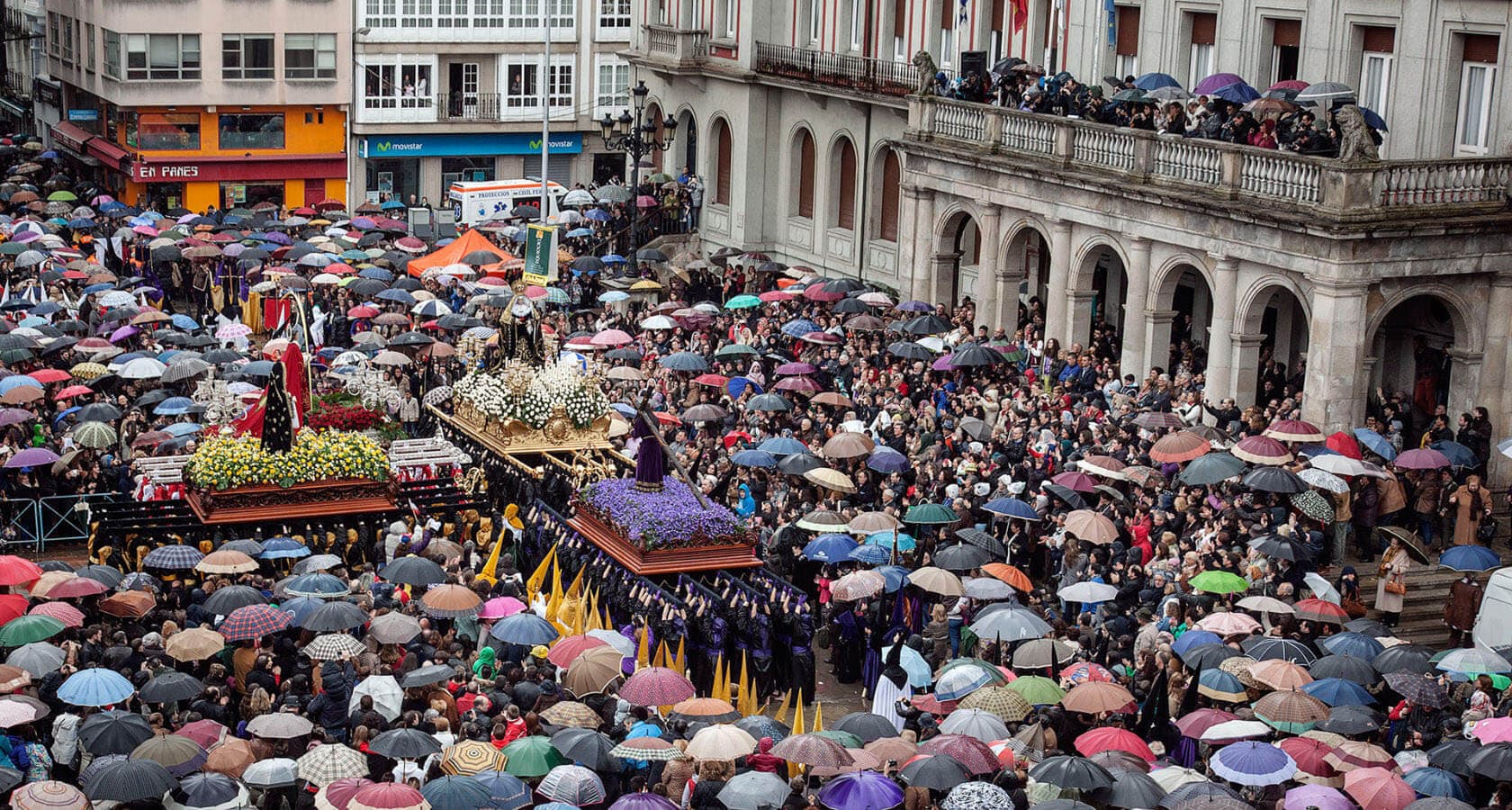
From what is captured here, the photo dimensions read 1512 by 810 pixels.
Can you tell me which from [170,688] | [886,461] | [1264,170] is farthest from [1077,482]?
[170,688]

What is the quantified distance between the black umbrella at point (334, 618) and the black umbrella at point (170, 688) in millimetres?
1853

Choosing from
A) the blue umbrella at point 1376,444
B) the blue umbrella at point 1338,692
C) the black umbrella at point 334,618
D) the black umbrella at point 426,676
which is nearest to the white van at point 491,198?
the blue umbrella at point 1376,444

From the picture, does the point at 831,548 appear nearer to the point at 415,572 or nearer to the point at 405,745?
the point at 415,572

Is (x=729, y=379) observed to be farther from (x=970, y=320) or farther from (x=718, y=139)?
(x=718, y=139)

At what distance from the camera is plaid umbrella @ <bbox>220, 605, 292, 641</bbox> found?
2208cm

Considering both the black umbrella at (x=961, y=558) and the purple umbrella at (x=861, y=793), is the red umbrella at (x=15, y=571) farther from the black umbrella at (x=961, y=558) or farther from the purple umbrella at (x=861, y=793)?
the black umbrella at (x=961, y=558)

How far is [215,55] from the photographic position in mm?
63875

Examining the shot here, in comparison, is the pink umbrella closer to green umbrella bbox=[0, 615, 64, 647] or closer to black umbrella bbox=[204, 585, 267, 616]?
black umbrella bbox=[204, 585, 267, 616]

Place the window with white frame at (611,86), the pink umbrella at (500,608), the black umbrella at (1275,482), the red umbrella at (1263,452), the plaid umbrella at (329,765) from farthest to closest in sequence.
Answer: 1. the window with white frame at (611,86)
2. the red umbrella at (1263,452)
3. the black umbrella at (1275,482)
4. the pink umbrella at (500,608)
5. the plaid umbrella at (329,765)

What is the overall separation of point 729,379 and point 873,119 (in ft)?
38.9

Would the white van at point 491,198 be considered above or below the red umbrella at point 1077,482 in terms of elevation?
above

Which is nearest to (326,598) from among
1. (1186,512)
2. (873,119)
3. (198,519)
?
(198,519)

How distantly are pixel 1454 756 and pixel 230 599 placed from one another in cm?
1261

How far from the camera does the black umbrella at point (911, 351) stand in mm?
36375
